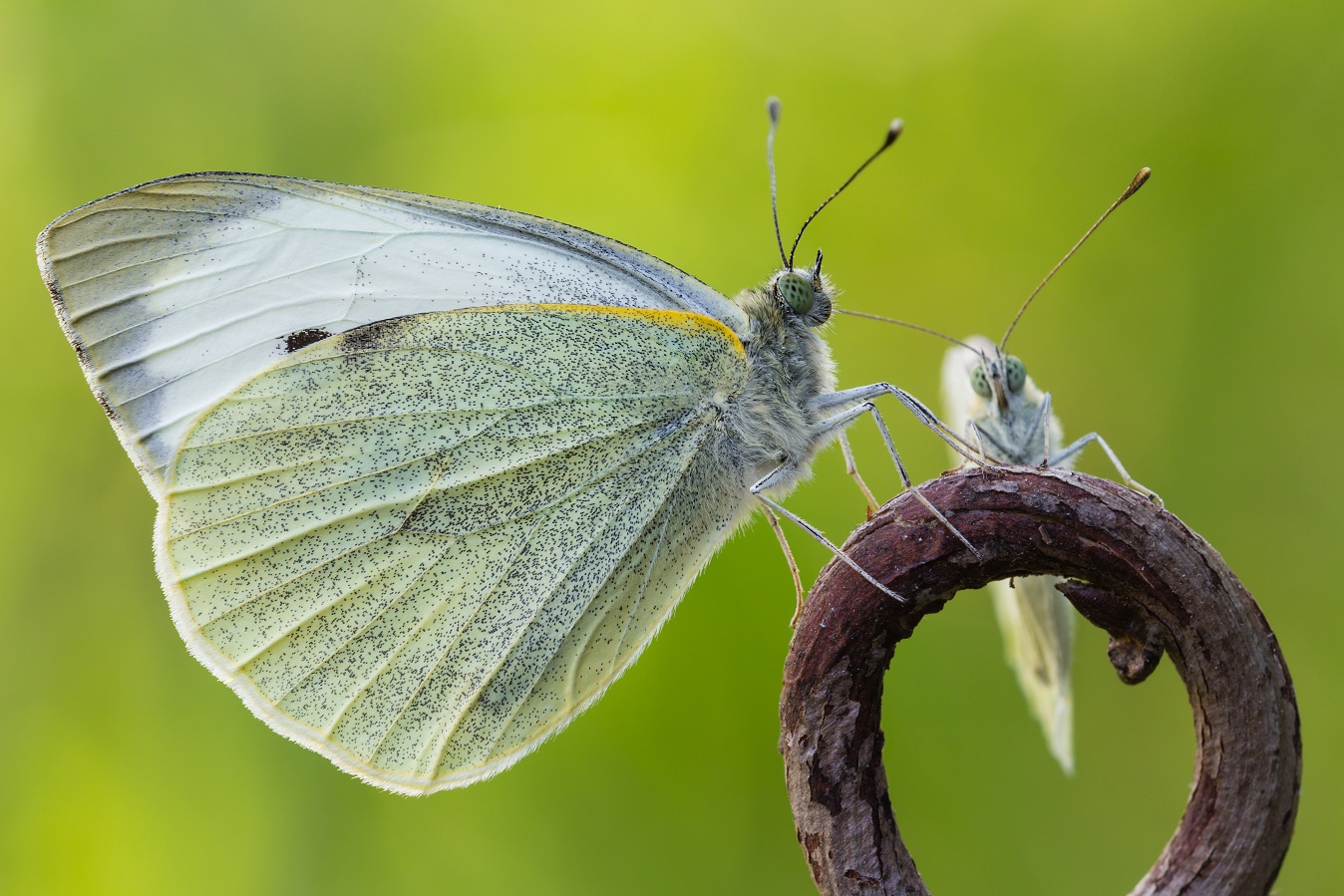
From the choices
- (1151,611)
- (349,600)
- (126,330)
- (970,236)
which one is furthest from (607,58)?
(1151,611)

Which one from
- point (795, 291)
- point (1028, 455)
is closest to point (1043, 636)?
point (1028, 455)

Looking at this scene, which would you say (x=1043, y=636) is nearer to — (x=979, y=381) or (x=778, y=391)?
(x=979, y=381)

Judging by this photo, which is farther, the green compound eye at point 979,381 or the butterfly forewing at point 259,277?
the green compound eye at point 979,381

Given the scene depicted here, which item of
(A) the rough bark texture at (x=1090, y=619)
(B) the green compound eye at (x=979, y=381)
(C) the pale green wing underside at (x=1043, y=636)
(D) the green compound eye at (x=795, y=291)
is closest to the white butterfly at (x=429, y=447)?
(D) the green compound eye at (x=795, y=291)

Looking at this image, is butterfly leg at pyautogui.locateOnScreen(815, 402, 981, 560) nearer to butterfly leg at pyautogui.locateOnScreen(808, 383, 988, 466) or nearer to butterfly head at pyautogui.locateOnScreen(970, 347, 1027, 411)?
butterfly leg at pyautogui.locateOnScreen(808, 383, 988, 466)

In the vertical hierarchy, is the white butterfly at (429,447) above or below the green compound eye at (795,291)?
below

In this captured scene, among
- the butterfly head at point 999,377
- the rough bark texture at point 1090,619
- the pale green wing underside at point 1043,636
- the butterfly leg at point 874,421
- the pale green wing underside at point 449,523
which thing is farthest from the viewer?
the butterfly head at point 999,377

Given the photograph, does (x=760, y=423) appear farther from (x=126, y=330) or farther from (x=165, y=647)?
(x=165, y=647)

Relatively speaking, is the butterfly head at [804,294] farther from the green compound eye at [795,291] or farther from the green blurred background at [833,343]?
the green blurred background at [833,343]
